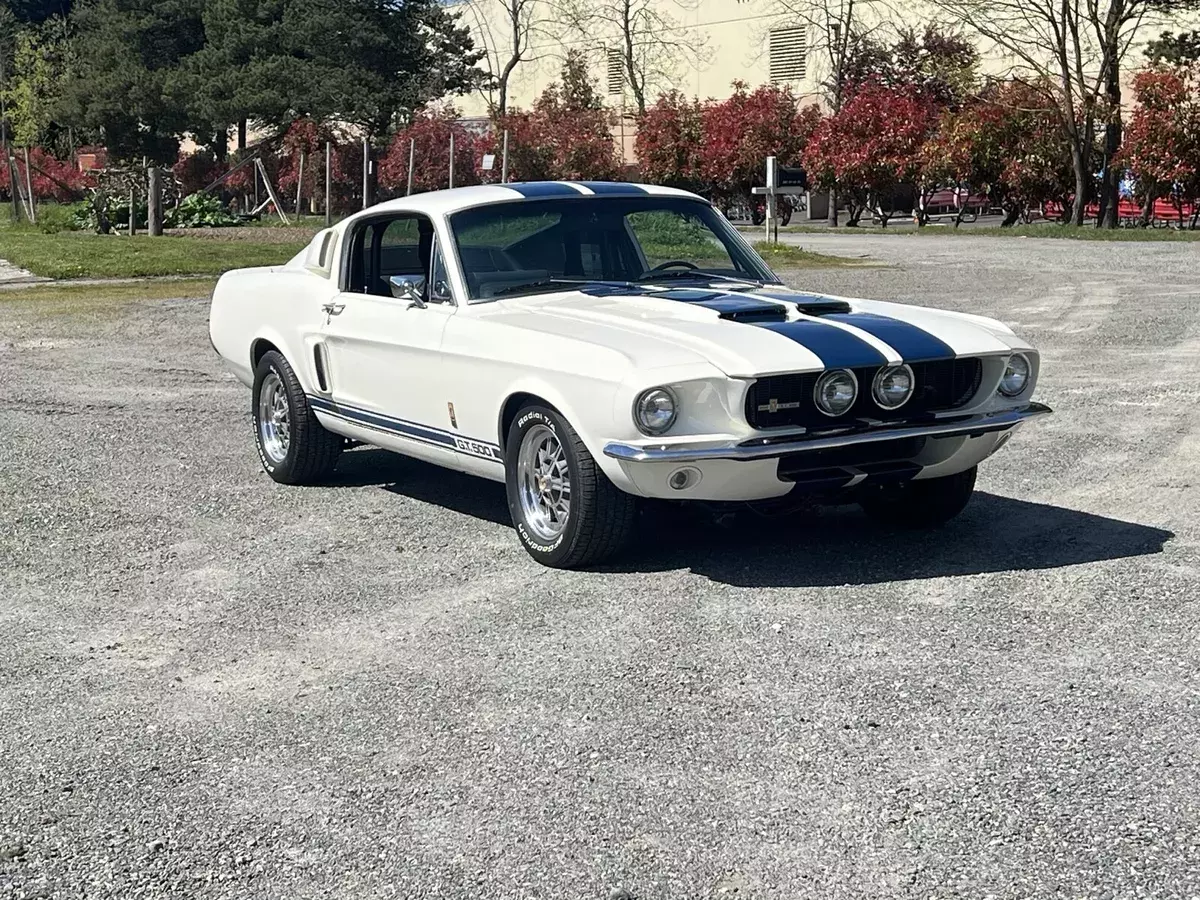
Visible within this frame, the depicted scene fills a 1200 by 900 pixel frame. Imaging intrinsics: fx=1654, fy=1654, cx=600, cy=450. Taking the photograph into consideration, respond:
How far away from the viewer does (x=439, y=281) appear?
7.22 meters

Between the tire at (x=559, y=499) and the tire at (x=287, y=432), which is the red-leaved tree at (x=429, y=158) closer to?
the tire at (x=287, y=432)

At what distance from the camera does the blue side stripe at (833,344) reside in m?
5.94

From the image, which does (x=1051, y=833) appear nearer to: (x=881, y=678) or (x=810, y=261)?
(x=881, y=678)

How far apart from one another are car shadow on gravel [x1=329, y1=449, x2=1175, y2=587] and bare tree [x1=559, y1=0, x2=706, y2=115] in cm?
5035

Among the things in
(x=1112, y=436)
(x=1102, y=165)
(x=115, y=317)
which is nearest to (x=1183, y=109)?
(x=1102, y=165)

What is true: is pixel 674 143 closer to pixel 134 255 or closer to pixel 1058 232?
pixel 1058 232

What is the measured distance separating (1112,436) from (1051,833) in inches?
235

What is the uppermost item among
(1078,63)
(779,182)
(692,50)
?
(692,50)

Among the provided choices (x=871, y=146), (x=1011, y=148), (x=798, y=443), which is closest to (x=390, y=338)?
(x=798, y=443)

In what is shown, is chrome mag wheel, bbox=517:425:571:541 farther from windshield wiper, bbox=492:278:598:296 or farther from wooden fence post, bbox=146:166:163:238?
wooden fence post, bbox=146:166:163:238

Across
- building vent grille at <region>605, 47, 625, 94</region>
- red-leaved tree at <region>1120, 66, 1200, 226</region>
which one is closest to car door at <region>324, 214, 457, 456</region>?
red-leaved tree at <region>1120, 66, 1200, 226</region>

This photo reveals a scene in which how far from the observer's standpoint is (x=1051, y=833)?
3775mm

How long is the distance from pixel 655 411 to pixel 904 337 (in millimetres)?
1069

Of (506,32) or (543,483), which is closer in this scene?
(543,483)
